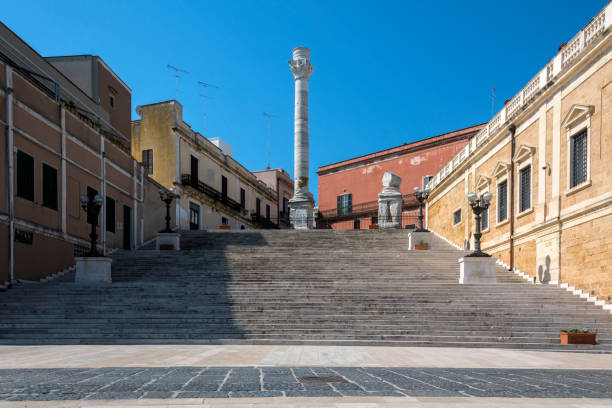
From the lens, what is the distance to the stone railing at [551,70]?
1268 cm

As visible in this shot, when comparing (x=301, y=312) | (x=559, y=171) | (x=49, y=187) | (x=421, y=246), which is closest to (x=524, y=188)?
(x=559, y=171)

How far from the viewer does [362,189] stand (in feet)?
130

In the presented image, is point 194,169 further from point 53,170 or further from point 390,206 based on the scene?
point 53,170

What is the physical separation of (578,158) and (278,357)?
11675 mm

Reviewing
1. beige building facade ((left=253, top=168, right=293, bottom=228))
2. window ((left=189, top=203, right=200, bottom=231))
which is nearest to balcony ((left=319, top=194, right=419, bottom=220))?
beige building facade ((left=253, top=168, right=293, bottom=228))

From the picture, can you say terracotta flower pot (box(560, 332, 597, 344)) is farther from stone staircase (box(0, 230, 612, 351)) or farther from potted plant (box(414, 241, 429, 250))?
potted plant (box(414, 241, 429, 250))

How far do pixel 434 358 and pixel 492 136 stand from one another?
48.2 ft

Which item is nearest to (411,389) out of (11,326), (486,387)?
(486,387)

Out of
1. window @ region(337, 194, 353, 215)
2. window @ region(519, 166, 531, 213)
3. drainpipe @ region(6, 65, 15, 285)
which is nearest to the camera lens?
drainpipe @ region(6, 65, 15, 285)

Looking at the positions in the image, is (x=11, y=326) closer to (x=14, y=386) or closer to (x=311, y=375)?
(x=14, y=386)

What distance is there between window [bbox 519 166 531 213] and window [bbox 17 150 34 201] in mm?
17529

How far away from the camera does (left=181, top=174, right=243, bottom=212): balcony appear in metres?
29.2

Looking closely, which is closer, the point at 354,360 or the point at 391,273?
the point at 354,360

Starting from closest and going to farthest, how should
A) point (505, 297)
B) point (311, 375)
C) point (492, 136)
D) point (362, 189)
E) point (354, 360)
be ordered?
point (311, 375), point (354, 360), point (505, 297), point (492, 136), point (362, 189)
